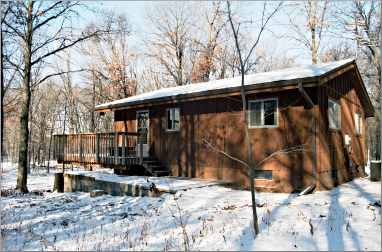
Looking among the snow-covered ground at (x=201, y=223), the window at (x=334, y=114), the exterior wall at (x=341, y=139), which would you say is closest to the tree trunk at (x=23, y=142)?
the snow-covered ground at (x=201, y=223)

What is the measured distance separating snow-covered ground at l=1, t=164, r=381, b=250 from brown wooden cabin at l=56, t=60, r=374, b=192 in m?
1.31

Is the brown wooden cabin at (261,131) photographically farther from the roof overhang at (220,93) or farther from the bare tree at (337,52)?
the bare tree at (337,52)

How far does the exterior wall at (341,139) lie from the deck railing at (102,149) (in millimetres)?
6962

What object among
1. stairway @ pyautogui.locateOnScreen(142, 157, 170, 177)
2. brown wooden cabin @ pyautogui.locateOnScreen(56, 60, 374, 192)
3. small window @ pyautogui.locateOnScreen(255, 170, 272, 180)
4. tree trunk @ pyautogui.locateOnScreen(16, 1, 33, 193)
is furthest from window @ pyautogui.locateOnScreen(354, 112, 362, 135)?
tree trunk @ pyautogui.locateOnScreen(16, 1, 33, 193)

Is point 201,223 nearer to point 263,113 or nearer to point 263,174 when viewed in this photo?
point 263,174

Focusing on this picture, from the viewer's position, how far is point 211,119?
1338 centimetres

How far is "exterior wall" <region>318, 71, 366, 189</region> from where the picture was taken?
37.5ft

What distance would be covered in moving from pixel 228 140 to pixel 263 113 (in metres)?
1.71

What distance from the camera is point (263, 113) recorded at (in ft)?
39.1

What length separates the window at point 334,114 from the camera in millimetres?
12330

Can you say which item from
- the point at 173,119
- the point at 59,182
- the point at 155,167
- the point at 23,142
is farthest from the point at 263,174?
the point at 23,142

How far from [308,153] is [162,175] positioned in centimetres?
609

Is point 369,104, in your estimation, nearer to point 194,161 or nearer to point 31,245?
point 194,161

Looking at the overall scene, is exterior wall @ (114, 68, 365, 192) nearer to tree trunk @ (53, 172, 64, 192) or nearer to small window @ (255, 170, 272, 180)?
small window @ (255, 170, 272, 180)
